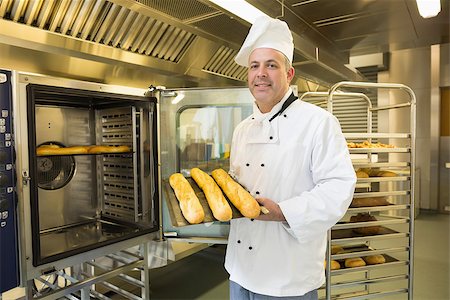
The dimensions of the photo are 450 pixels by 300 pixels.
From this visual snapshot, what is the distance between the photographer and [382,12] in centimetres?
329

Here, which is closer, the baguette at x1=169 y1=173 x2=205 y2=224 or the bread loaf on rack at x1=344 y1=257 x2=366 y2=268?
the baguette at x1=169 y1=173 x2=205 y2=224

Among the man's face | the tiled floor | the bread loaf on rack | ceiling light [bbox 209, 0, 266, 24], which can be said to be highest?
ceiling light [bbox 209, 0, 266, 24]

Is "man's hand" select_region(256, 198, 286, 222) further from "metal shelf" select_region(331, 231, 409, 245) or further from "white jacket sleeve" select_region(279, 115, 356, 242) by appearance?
"metal shelf" select_region(331, 231, 409, 245)

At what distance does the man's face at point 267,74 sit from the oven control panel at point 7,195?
1012mm

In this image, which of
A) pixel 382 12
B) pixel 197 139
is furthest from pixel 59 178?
pixel 382 12

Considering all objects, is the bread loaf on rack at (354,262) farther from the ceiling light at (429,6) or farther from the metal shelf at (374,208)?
the ceiling light at (429,6)

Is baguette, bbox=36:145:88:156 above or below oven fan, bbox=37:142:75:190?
above

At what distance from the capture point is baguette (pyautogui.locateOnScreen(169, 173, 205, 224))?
1102 millimetres

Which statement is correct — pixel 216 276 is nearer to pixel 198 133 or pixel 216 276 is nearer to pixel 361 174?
pixel 198 133

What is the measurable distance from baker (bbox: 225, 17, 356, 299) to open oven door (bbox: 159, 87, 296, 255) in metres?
0.74

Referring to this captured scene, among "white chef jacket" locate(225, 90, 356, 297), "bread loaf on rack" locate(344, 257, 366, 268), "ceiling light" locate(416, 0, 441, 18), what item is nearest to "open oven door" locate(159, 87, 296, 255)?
"white chef jacket" locate(225, 90, 356, 297)

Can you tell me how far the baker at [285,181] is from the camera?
1151 millimetres

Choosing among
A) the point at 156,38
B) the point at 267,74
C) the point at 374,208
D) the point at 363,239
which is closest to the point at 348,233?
the point at 363,239

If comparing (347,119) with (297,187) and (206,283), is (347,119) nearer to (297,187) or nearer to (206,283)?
(206,283)
